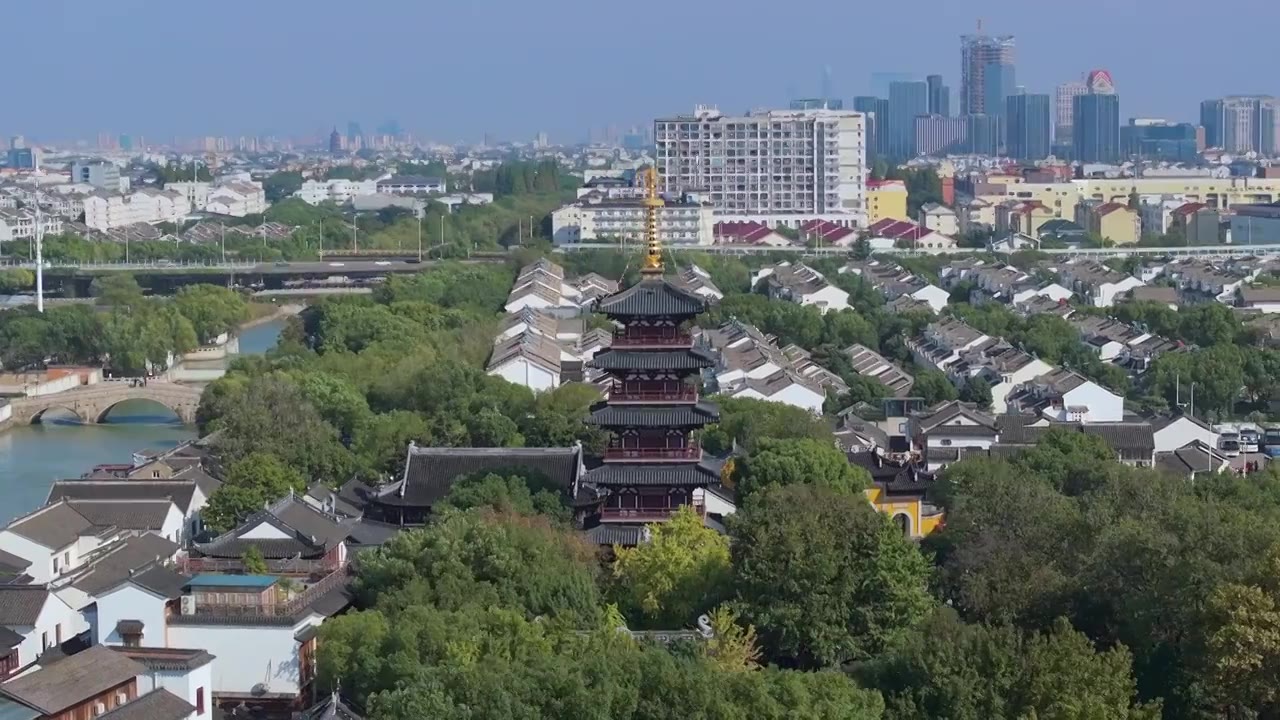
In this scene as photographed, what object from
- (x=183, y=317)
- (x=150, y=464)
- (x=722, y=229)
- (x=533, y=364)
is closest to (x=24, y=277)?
Answer: (x=183, y=317)

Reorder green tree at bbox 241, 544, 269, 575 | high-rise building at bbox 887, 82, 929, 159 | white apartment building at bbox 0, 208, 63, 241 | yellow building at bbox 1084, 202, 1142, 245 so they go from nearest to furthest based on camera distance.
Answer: green tree at bbox 241, 544, 269, 575, yellow building at bbox 1084, 202, 1142, 245, white apartment building at bbox 0, 208, 63, 241, high-rise building at bbox 887, 82, 929, 159

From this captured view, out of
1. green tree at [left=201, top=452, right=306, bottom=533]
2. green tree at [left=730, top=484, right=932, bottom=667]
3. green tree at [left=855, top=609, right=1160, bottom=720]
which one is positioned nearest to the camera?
green tree at [left=855, top=609, right=1160, bottom=720]

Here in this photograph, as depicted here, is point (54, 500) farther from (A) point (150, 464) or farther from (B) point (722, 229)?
(B) point (722, 229)

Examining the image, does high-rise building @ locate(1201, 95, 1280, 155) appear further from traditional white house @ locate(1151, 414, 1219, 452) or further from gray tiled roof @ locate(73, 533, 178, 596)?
gray tiled roof @ locate(73, 533, 178, 596)

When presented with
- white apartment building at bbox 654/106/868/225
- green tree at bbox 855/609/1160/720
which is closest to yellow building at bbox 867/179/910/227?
white apartment building at bbox 654/106/868/225

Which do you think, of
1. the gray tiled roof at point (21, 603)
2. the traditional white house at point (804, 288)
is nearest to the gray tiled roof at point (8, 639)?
the gray tiled roof at point (21, 603)

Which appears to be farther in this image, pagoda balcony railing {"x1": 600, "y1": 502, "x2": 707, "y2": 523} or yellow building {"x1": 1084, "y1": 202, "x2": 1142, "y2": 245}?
yellow building {"x1": 1084, "y1": 202, "x2": 1142, "y2": 245}

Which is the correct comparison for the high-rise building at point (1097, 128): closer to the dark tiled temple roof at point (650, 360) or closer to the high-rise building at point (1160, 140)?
the high-rise building at point (1160, 140)
